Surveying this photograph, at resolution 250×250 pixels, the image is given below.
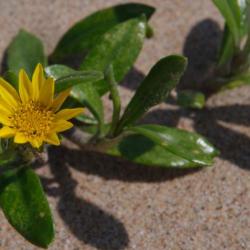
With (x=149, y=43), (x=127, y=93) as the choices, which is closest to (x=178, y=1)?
(x=149, y=43)

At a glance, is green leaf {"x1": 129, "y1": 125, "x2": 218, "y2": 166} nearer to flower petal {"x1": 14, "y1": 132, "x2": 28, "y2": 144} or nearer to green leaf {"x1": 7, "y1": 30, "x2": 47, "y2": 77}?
flower petal {"x1": 14, "y1": 132, "x2": 28, "y2": 144}

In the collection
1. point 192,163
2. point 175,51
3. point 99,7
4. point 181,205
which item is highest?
point 99,7

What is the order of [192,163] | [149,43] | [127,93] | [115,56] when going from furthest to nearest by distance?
[149,43] < [127,93] < [115,56] < [192,163]

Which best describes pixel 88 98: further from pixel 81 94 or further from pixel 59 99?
pixel 59 99

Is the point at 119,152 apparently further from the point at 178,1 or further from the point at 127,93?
the point at 178,1

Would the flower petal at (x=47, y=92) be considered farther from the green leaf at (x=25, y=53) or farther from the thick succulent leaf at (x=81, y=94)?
the green leaf at (x=25, y=53)

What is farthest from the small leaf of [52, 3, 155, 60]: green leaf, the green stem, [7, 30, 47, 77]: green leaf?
[52, 3, 155, 60]: green leaf
